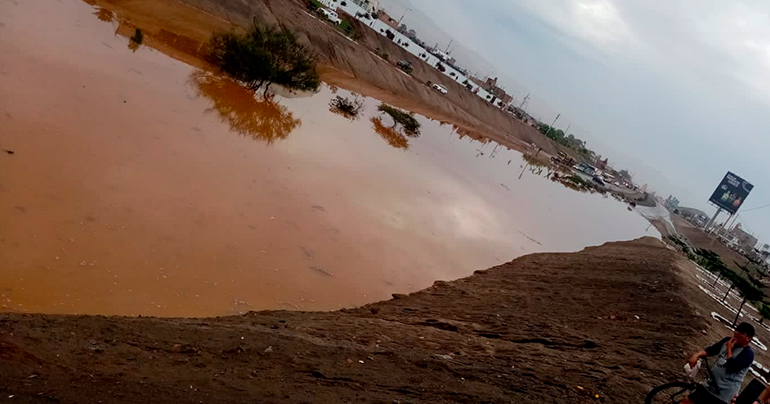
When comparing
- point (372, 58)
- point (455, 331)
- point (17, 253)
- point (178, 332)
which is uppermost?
point (372, 58)

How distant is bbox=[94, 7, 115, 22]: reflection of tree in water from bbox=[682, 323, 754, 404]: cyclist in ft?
83.1

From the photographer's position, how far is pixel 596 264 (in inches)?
768

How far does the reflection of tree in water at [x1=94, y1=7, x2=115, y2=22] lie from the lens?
23566 millimetres

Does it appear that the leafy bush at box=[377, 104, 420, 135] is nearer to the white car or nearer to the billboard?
the white car

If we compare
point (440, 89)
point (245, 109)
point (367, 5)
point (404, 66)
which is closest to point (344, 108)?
point (245, 109)

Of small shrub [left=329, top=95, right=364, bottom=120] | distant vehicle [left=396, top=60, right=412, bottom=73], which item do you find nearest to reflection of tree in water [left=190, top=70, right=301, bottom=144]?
small shrub [left=329, top=95, right=364, bottom=120]

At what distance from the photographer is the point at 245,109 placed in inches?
877

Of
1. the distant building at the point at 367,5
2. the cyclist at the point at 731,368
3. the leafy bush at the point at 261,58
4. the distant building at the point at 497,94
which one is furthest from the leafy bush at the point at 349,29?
the cyclist at the point at 731,368

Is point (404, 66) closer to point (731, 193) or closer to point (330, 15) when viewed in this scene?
point (330, 15)

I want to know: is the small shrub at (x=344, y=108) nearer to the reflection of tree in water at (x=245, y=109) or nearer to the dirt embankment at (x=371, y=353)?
the reflection of tree in water at (x=245, y=109)

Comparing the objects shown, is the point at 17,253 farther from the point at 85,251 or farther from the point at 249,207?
the point at 249,207

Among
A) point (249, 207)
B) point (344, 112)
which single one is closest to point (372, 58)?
point (344, 112)

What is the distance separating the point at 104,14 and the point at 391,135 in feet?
53.5

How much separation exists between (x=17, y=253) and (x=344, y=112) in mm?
24313
